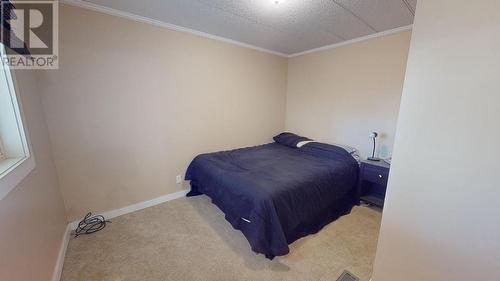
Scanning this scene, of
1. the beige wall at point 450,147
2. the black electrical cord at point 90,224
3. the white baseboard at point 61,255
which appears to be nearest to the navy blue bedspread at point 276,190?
the beige wall at point 450,147

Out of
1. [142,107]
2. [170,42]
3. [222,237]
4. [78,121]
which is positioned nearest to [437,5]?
[222,237]

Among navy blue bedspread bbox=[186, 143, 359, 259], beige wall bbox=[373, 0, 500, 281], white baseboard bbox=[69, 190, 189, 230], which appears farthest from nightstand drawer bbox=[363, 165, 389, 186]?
white baseboard bbox=[69, 190, 189, 230]

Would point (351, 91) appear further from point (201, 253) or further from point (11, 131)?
point (11, 131)

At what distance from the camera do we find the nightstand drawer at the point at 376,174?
236cm

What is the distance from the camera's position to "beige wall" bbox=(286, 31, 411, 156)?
257 cm

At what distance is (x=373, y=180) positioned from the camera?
8.13 feet

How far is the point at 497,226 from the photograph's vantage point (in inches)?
37.8

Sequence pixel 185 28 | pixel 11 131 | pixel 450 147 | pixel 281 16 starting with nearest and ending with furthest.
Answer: pixel 450 147 → pixel 11 131 → pixel 281 16 → pixel 185 28

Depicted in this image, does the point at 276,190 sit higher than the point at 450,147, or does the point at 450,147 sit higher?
the point at 450,147

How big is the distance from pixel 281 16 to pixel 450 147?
1955 millimetres

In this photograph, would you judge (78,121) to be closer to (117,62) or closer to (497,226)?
(117,62)

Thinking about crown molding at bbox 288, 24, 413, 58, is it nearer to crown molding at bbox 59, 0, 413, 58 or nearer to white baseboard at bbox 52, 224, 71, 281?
crown molding at bbox 59, 0, 413, 58

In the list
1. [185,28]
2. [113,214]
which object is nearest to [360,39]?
[185,28]

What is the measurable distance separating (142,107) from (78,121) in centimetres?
63
